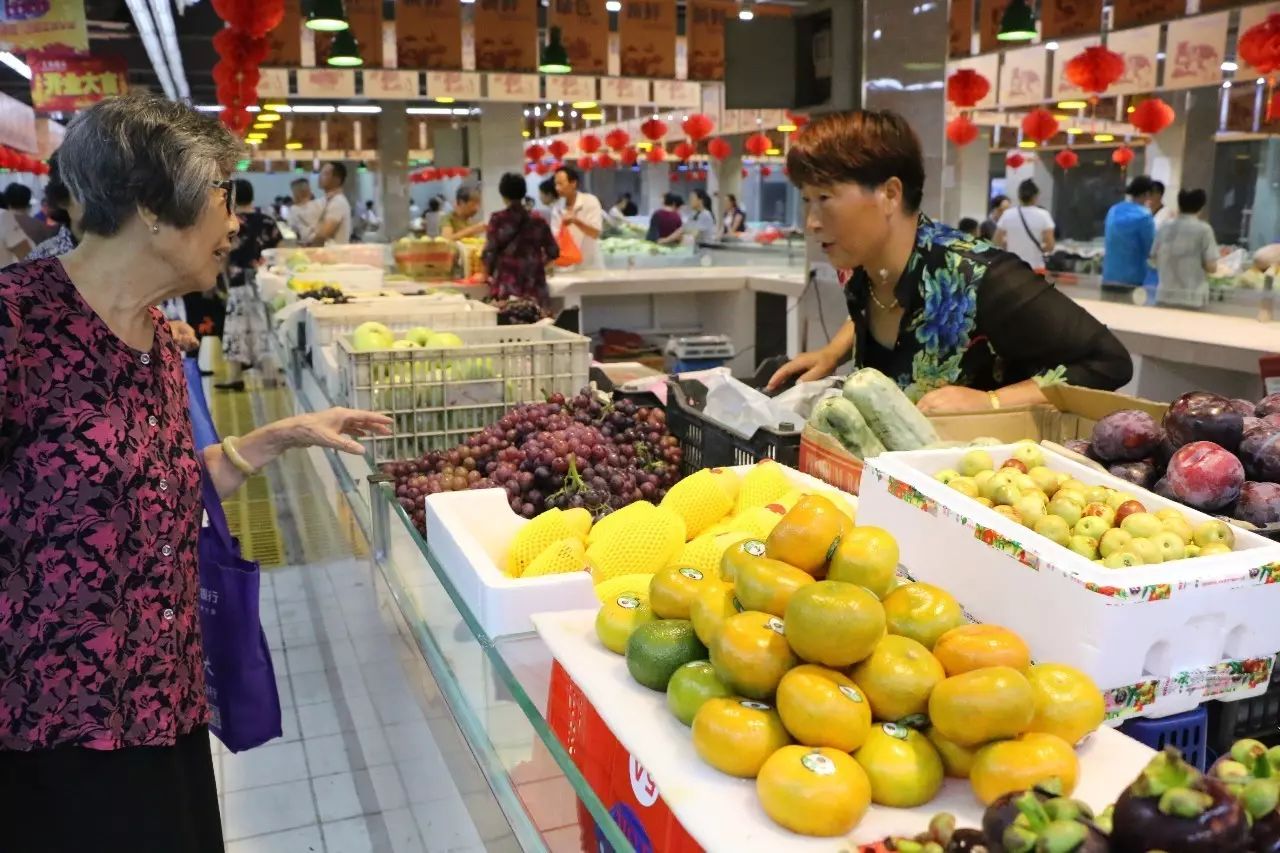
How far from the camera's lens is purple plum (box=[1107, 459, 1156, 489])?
1.88 m

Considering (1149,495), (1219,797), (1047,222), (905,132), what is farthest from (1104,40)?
(1219,797)

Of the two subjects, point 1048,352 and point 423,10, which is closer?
point 1048,352

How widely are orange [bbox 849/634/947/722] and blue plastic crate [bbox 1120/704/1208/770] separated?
13.3 inches

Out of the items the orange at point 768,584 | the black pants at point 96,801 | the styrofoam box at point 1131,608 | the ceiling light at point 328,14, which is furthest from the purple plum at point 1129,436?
the ceiling light at point 328,14

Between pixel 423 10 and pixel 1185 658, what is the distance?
10862 millimetres

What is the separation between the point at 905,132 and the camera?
2.67 m

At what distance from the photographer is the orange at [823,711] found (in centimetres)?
116

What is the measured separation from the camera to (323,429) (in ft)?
7.94

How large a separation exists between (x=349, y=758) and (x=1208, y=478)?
113 inches

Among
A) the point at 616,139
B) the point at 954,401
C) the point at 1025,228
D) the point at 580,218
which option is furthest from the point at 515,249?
the point at 616,139

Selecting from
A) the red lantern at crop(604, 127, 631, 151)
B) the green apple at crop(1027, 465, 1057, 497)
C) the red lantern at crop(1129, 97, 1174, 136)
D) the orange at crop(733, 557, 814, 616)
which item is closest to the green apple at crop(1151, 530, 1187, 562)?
the green apple at crop(1027, 465, 1057, 497)

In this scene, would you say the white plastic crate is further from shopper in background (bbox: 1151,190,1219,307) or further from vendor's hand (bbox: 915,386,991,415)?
shopper in background (bbox: 1151,190,1219,307)

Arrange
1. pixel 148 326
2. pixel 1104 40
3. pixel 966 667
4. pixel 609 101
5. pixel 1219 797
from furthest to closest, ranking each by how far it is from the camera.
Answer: pixel 609 101 < pixel 1104 40 < pixel 148 326 < pixel 966 667 < pixel 1219 797

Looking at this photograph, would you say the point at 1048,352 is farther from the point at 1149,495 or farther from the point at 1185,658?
the point at 1185,658
